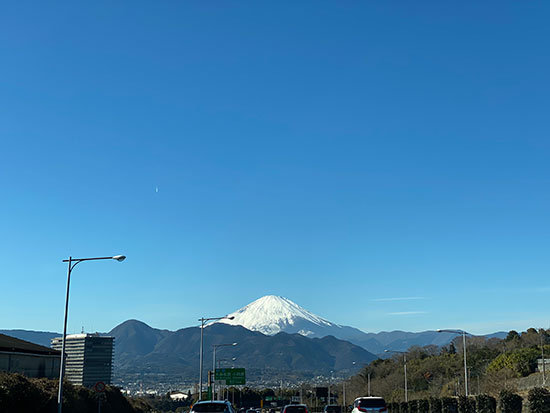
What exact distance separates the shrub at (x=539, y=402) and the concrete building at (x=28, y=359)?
3392 cm

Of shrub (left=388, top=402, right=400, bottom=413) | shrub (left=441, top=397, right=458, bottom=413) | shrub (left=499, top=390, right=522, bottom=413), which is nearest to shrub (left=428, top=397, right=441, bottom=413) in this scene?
shrub (left=441, top=397, right=458, bottom=413)

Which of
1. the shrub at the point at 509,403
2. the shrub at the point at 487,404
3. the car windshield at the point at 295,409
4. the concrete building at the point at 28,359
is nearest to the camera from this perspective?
the shrub at the point at 509,403

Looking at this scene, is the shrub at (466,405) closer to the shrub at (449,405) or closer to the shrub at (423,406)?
the shrub at (449,405)

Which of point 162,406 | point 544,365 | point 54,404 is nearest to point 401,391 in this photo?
Result: point 544,365

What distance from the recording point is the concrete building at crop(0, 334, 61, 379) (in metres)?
45.3

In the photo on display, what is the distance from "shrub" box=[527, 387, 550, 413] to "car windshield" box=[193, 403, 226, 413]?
22.1 m

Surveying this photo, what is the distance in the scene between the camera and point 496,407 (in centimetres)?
4559

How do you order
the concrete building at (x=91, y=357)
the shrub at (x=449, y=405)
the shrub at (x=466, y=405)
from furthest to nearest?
the concrete building at (x=91, y=357)
the shrub at (x=449, y=405)
the shrub at (x=466, y=405)

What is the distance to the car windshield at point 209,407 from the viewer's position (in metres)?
25.9

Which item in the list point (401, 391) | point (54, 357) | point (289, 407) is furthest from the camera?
point (401, 391)

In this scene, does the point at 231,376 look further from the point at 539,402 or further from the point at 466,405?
the point at 539,402

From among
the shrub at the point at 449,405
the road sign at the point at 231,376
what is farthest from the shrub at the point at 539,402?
the road sign at the point at 231,376

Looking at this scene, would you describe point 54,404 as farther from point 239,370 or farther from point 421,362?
point 421,362

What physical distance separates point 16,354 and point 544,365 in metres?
53.5
